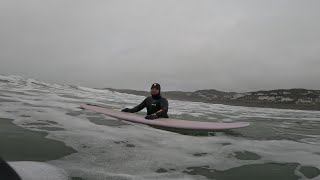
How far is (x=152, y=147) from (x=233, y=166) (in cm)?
202

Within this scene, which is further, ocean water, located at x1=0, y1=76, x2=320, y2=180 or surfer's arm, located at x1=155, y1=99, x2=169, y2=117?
surfer's arm, located at x1=155, y1=99, x2=169, y2=117

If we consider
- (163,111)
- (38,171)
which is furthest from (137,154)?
(163,111)

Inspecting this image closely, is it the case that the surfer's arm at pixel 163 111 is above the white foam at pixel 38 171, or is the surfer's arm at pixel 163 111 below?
above

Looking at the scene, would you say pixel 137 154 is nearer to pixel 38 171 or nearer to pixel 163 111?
pixel 38 171

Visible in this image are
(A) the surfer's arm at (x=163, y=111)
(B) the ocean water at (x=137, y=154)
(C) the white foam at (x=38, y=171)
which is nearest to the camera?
(C) the white foam at (x=38, y=171)

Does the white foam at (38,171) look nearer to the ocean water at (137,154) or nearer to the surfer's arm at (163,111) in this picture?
the ocean water at (137,154)

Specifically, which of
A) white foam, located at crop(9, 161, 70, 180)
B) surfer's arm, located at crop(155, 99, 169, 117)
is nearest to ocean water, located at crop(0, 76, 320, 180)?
white foam, located at crop(9, 161, 70, 180)

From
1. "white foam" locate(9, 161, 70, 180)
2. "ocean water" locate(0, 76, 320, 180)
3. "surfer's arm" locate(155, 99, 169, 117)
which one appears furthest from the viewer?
"surfer's arm" locate(155, 99, 169, 117)

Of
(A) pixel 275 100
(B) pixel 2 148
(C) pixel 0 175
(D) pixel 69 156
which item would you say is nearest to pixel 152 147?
(D) pixel 69 156

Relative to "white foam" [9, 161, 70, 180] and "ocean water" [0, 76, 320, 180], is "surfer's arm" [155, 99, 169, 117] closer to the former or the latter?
"ocean water" [0, 76, 320, 180]

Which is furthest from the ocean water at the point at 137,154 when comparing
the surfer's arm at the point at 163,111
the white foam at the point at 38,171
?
the surfer's arm at the point at 163,111

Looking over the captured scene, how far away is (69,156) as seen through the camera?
234 inches

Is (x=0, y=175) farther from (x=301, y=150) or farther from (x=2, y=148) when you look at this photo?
(x=301, y=150)

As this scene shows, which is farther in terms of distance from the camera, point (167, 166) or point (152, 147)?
point (152, 147)
